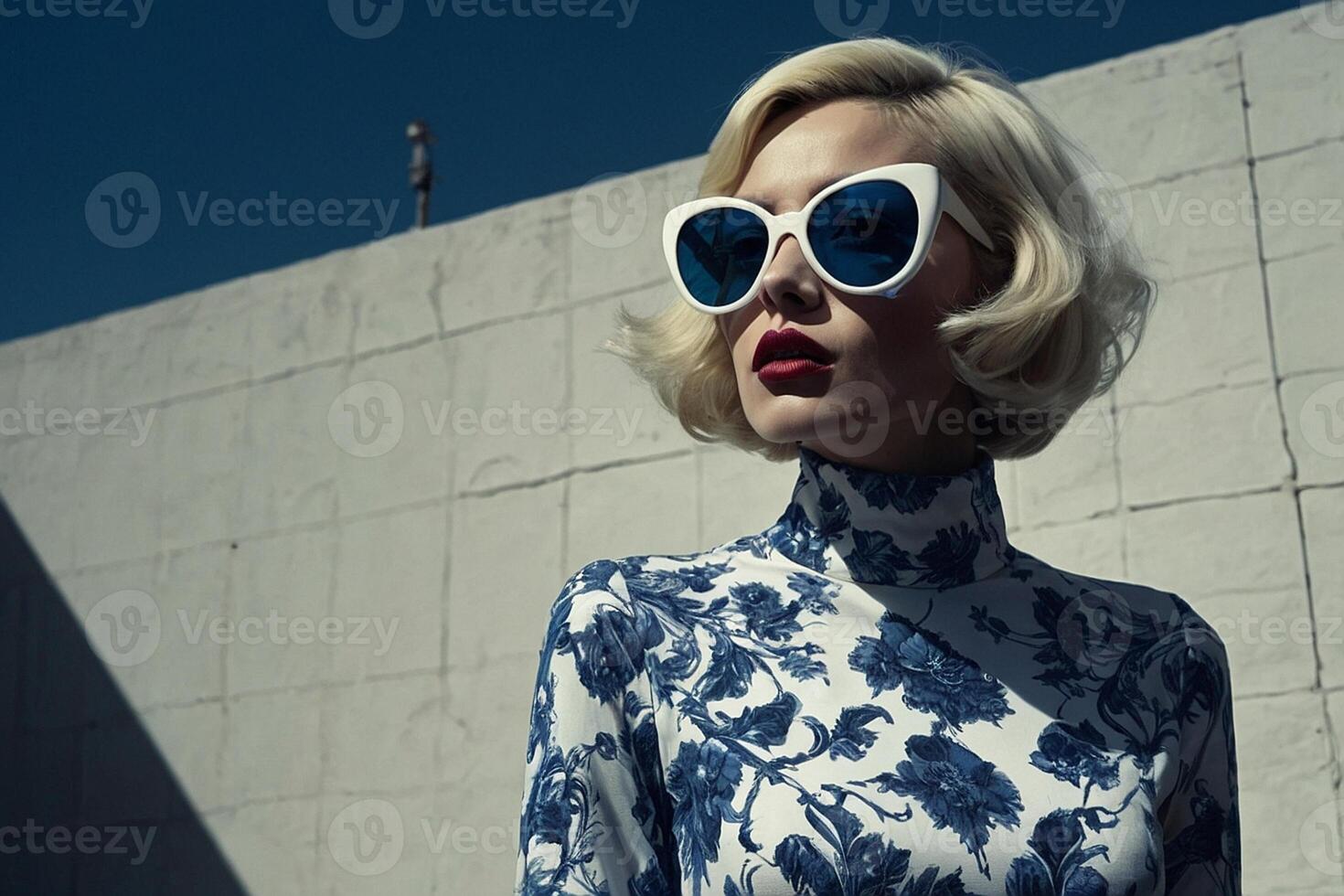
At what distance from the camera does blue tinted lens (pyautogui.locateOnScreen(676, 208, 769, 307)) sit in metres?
1.69

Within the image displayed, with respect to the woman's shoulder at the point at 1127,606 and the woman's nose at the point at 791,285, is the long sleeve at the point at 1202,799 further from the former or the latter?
the woman's nose at the point at 791,285

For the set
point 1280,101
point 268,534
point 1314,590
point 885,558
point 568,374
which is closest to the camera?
point 885,558

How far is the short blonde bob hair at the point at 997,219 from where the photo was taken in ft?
5.68

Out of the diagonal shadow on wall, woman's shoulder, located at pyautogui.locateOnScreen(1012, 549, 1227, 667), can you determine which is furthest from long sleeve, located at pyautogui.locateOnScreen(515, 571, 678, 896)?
the diagonal shadow on wall

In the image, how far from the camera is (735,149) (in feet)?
5.95

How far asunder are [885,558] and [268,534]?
11.2 ft

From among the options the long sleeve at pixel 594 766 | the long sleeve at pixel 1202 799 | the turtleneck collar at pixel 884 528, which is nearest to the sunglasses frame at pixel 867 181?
the turtleneck collar at pixel 884 528

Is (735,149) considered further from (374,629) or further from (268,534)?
(268,534)

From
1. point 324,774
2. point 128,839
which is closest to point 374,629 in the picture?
point 324,774

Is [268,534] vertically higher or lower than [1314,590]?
higher

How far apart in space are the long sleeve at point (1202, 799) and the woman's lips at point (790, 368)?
0.51 m

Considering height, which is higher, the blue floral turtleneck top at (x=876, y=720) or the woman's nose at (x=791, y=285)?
the woman's nose at (x=791, y=285)

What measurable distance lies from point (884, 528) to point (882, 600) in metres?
0.08

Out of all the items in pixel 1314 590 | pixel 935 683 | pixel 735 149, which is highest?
pixel 735 149
